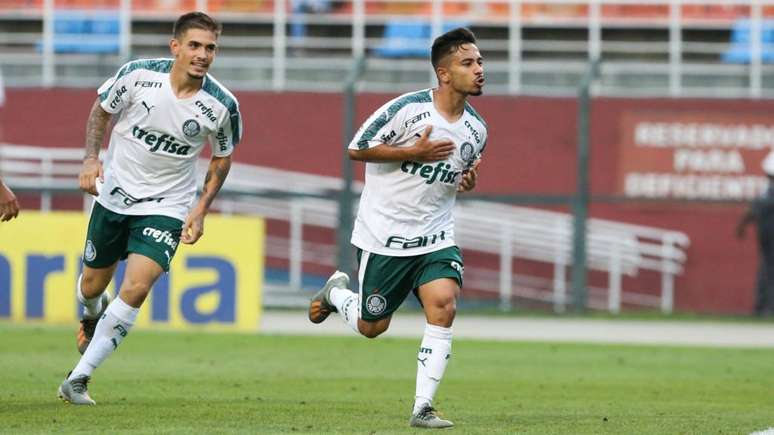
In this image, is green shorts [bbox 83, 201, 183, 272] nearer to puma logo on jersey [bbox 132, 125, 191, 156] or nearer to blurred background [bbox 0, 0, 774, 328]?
puma logo on jersey [bbox 132, 125, 191, 156]

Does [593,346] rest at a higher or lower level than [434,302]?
lower

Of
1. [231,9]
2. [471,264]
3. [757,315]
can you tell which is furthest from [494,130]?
[231,9]

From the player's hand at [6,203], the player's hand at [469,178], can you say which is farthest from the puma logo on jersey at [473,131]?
the player's hand at [6,203]

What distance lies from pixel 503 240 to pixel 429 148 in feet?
43.4

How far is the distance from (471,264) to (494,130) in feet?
6.19

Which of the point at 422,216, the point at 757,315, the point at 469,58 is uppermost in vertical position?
the point at 469,58

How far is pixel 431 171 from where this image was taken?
8.80 m

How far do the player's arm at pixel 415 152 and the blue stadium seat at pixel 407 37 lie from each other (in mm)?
15618

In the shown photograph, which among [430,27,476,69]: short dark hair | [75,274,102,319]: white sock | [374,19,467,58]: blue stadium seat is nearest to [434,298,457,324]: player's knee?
[430,27,476,69]: short dark hair

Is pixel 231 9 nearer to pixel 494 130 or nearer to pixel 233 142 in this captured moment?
pixel 494 130

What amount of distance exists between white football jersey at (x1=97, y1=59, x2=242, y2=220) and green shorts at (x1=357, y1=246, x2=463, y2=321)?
4.26 feet

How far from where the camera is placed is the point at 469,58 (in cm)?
872

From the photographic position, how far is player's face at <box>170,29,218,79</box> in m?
9.28

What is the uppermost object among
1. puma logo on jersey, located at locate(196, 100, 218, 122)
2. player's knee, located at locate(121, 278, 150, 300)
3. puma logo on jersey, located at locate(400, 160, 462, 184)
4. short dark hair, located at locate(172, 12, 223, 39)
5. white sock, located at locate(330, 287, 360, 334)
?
short dark hair, located at locate(172, 12, 223, 39)
